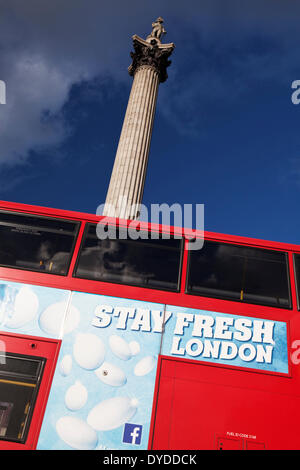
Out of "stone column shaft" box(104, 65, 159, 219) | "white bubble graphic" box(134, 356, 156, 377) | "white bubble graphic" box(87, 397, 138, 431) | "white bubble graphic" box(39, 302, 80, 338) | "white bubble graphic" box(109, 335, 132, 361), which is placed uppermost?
"stone column shaft" box(104, 65, 159, 219)

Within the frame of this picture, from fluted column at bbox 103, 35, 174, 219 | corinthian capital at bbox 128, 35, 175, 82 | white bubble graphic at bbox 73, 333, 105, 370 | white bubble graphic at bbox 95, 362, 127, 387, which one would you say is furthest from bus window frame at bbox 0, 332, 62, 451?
corinthian capital at bbox 128, 35, 175, 82

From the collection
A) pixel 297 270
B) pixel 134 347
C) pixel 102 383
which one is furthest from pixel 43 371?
pixel 297 270

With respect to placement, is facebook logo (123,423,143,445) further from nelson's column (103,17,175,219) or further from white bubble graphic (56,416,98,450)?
nelson's column (103,17,175,219)

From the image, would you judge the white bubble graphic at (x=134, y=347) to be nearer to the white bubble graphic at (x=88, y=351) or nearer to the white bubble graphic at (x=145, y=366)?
the white bubble graphic at (x=145, y=366)

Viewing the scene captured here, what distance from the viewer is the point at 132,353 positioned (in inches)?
206

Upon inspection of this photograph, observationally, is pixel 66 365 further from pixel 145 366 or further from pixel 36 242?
pixel 36 242

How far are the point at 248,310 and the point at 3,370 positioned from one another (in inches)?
145

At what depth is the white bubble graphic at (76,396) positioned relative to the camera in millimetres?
4957

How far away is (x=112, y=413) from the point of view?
4941mm

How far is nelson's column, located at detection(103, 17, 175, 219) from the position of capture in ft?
49.1

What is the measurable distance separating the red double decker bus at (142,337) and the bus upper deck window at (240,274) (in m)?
0.02

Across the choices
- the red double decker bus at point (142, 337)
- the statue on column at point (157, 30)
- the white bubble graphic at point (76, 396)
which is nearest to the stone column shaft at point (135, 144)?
the statue on column at point (157, 30)

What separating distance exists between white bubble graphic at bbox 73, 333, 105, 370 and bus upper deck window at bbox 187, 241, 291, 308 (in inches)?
62.9
